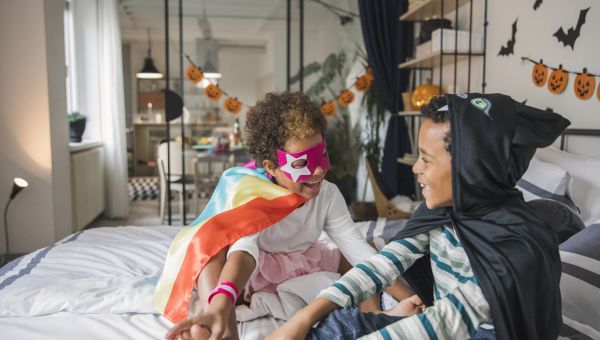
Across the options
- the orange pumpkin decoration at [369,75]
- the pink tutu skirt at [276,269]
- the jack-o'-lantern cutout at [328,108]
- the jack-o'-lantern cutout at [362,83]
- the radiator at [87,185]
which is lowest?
the radiator at [87,185]

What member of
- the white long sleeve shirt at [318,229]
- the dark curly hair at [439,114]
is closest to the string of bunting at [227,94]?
the white long sleeve shirt at [318,229]

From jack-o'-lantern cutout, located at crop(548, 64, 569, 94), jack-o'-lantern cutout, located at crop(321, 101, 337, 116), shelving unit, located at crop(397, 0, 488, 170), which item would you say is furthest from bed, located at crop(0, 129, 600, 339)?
jack-o'-lantern cutout, located at crop(321, 101, 337, 116)

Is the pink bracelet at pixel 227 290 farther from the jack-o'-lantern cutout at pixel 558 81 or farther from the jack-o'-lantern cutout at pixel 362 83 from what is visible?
the jack-o'-lantern cutout at pixel 362 83

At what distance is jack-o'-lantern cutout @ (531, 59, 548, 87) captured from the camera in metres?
2.75

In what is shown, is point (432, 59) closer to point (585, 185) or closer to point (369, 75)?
point (369, 75)

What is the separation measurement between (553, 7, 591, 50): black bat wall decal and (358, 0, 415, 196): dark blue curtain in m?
1.92

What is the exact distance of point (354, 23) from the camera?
17.4 feet

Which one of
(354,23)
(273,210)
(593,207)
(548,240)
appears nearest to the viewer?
(548,240)

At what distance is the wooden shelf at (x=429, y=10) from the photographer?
373 centimetres

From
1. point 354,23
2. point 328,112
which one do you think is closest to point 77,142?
point 328,112

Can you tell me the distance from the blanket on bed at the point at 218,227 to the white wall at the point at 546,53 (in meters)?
1.65

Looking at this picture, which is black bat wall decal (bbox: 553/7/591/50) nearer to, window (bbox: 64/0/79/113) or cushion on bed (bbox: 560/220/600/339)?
cushion on bed (bbox: 560/220/600/339)

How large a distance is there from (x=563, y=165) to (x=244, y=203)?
1426mm

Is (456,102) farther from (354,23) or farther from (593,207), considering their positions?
(354,23)
